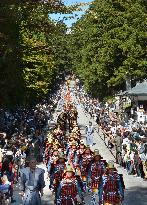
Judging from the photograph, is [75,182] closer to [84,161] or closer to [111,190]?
[111,190]

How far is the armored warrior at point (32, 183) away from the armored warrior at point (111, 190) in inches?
102

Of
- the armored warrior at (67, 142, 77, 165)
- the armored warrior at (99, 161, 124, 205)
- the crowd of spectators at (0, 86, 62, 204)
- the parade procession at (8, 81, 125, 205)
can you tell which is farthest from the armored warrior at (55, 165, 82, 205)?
the armored warrior at (67, 142, 77, 165)

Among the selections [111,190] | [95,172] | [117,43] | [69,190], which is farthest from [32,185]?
[117,43]

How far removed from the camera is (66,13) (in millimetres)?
16969

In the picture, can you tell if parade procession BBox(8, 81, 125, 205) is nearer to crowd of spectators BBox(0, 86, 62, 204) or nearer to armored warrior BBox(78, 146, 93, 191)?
armored warrior BBox(78, 146, 93, 191)

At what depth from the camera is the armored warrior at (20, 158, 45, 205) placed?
34.9 feet

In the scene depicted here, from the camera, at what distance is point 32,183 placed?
10.7m

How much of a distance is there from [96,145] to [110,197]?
23.6 metres

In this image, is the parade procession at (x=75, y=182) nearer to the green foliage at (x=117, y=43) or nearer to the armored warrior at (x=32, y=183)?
the armored warrior at (x=32, y=183)

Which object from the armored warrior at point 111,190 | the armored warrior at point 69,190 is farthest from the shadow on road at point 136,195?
the armored warrior at point 69,190

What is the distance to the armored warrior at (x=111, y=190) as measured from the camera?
12.9 metres

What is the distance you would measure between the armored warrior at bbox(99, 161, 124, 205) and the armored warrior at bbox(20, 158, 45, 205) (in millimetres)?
→ 2583

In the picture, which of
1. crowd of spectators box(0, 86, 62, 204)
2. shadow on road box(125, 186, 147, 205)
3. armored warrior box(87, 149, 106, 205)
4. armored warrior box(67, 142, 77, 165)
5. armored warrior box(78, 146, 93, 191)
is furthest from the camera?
armored warrior box(67, 142, 77, 165)

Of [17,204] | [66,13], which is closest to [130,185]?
[17,204]
